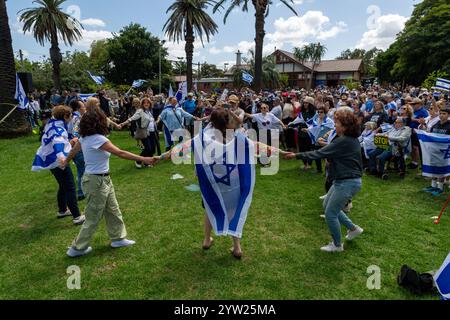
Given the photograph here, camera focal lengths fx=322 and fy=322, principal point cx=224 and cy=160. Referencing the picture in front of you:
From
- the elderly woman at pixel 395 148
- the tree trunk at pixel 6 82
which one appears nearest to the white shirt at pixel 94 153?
the elderly woman at pixel 395 148

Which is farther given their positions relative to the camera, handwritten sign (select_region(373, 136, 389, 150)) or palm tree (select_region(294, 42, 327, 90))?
palm tree (select_region(294, 42, 327, 90))

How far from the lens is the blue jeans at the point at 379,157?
843cm

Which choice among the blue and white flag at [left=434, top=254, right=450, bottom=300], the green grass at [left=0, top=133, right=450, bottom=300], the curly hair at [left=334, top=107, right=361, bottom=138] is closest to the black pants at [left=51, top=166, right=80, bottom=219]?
the green grass at [left=0, top=133, right=450, bottom=300]

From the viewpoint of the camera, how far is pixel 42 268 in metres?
4.22

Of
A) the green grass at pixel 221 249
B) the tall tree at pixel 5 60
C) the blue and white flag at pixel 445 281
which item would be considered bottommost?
the green grass at pixel 221 249

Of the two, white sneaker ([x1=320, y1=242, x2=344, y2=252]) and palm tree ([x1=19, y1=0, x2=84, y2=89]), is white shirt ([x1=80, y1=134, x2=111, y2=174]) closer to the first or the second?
white sneaker ([x1=320, y1=242, x2=344, y2=252])

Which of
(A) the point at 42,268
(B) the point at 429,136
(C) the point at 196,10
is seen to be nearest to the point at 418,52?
(C) the point at 196,10

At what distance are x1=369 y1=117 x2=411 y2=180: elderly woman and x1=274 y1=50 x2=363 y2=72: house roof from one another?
74705mm

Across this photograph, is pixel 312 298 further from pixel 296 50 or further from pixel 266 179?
pixel 296 50

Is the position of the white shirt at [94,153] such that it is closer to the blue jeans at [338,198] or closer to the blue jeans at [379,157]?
the blue jeans at [338,198]

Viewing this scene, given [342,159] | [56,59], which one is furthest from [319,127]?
[56,59]

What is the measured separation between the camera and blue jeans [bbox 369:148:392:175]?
27.7 feet

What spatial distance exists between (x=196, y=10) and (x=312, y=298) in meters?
28.2

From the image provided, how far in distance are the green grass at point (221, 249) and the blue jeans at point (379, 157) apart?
101 centimetres
